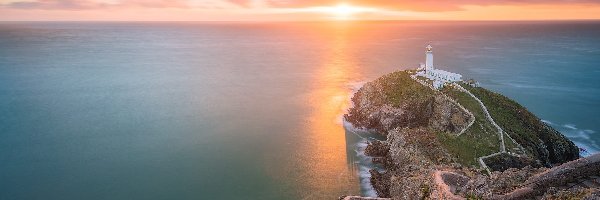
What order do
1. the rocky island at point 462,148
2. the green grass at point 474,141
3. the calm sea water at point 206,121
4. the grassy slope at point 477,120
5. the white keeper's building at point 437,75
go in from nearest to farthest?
the rocky island at point 462,148 → the green grass at point 474,141 → the grassy slope at point 477,120 → the calm sea water at point 206,121 → the white keeper's building at point 437,75

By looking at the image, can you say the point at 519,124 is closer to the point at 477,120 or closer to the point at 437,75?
the point at 477,120

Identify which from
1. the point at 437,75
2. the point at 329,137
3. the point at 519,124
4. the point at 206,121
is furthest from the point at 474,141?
the point at 206,121

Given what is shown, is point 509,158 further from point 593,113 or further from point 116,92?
point 116,92

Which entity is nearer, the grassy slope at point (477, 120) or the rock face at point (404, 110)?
the grassy slope at point (477, 120)

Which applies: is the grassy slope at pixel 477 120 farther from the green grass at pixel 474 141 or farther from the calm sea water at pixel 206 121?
the calm sea water at pixel 206 121

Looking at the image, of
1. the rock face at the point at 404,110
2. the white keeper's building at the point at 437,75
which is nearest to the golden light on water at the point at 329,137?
the rock face at the point at 404,110

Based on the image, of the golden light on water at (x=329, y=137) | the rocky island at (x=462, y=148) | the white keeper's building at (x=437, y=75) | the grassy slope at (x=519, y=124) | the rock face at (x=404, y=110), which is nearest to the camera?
the rocky island at (x=462, y=148)

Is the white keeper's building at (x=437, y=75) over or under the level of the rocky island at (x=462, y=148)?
over

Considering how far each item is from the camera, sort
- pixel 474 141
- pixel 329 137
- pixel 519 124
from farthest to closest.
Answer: pixel 329 137
pixel 519 124
pixel 474 141
